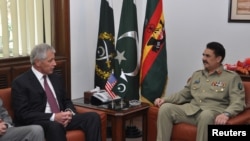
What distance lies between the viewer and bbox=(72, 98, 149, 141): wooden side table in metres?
3.25

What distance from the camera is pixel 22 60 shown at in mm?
3703

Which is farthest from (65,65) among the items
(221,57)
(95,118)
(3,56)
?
(221,57)

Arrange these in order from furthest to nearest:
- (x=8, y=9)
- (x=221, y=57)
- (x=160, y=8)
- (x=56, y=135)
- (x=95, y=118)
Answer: (x=160, y=8) → (x=8, y=9) → (x=221, y=57) → (x=95, y=118) → (x=56, y=135)

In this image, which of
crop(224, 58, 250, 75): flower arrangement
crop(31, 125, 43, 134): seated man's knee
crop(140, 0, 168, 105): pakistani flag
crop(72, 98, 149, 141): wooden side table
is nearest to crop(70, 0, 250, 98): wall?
crop(224, 58, 250, 75): flower arrangement

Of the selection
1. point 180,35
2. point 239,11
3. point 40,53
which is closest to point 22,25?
point 40,53

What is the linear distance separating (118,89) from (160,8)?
37.9 inches

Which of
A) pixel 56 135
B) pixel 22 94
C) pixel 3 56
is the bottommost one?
pixel 56 135

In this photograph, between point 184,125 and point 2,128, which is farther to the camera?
point 184,125

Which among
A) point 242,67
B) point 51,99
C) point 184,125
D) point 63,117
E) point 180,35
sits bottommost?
point 184,125

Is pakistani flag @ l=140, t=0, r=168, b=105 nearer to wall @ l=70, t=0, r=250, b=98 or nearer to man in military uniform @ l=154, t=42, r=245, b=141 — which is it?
man in military uniform @ l=154, t=42, r=245, b=141

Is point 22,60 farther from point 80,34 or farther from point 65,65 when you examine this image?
point 80,34

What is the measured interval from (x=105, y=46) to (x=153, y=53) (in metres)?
0.55

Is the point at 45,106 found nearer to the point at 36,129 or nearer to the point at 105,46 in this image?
the point at 36,129

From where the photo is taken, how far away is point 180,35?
432 cm
